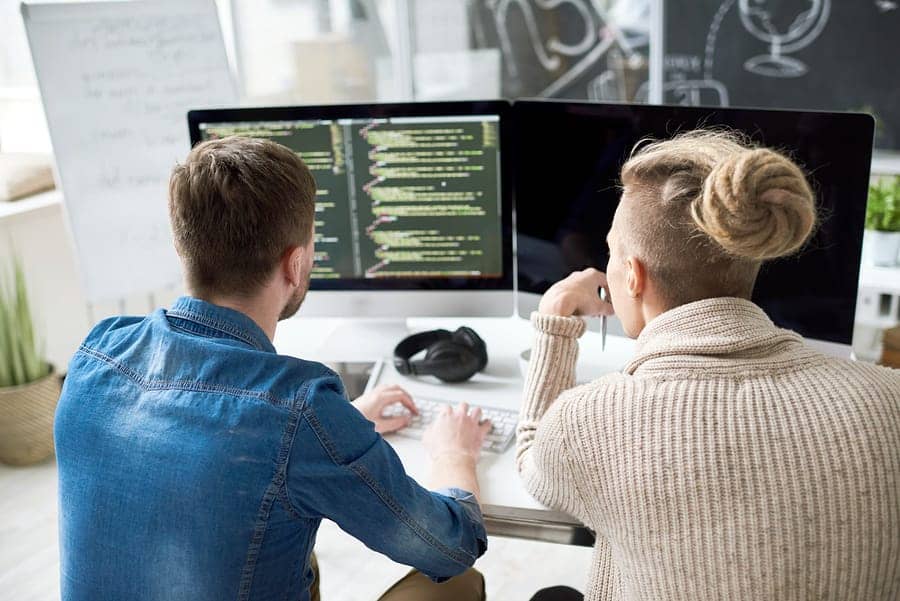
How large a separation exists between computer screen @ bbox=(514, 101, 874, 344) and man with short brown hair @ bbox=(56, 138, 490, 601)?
63 cm

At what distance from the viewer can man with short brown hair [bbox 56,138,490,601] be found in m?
1.02

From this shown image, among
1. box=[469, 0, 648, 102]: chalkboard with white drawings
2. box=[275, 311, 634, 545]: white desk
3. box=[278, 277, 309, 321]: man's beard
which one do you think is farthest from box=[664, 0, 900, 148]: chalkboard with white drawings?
box=[278, 277, 309, 321]: man's beard

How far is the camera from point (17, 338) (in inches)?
112

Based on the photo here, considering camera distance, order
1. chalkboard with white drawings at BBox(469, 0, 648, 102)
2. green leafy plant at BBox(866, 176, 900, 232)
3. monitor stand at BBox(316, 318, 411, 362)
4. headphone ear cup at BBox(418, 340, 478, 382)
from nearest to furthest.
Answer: headphone ear cup at BBox(418, 340, 478, 382), monitor stand at BBox(316, 318, 411, 362), green leafy plant at BBox(866, 176, 900, 232), chalkboard with white drawings at BBox(469, 0, 648, 102)

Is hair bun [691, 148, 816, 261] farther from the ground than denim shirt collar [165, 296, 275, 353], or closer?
farther from the ground

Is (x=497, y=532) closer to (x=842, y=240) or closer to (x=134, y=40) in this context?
(x=842, y=240)

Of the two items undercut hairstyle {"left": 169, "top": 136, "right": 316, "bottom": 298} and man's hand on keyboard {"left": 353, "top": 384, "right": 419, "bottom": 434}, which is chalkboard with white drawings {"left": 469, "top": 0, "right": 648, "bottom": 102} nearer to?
man's hand on keyboard {"left": 353, "top": 384, "right": 419, "bottom": 434}

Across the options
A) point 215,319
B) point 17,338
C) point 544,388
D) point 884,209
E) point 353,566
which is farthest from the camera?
point 17,338

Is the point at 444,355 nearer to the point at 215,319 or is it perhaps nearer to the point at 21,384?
the point at 215,319

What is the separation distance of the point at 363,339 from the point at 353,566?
77cm

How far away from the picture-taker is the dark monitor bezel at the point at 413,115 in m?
1.73

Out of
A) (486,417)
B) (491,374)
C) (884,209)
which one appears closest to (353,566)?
(491,374)

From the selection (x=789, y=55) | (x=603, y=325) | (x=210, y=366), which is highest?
(x=789, y=55)

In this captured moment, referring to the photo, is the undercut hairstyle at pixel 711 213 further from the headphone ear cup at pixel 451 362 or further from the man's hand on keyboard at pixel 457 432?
the headphone ear cup at pixel 451 362
